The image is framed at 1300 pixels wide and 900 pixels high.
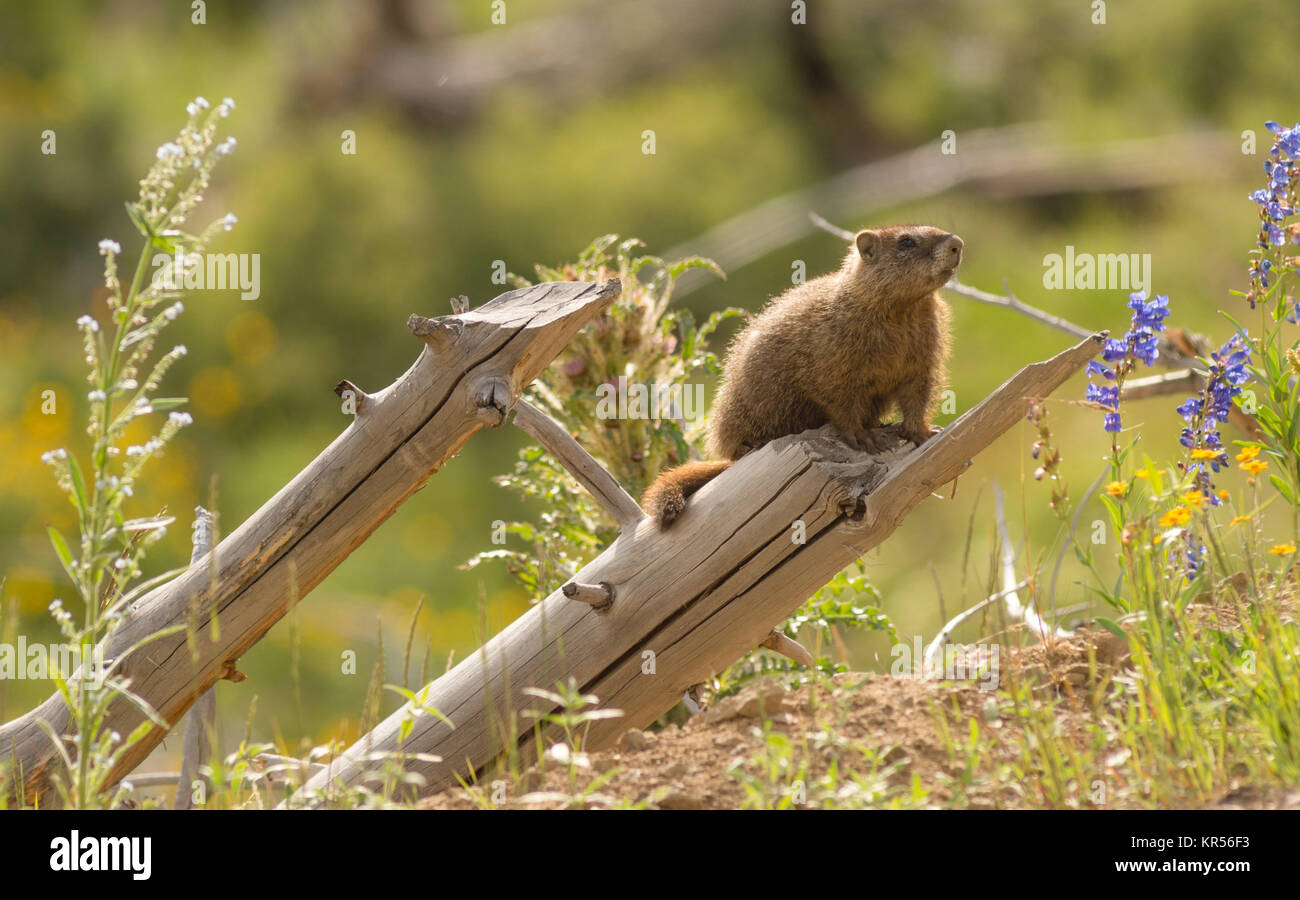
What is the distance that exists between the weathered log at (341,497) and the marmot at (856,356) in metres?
0.70

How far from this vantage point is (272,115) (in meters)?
17.9

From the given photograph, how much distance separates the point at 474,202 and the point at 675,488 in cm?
1219

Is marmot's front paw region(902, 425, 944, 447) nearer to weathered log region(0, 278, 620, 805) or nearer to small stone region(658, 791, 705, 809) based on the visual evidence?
weathered log region(0, 278, 620, 805)

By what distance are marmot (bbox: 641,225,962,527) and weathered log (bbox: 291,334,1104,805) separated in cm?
20

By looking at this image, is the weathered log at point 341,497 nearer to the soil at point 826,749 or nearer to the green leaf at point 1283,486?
the soil at point 826,749

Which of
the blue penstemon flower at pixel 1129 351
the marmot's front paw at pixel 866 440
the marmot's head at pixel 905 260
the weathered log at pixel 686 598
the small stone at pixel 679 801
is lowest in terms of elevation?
the small stone at pixel 679 801

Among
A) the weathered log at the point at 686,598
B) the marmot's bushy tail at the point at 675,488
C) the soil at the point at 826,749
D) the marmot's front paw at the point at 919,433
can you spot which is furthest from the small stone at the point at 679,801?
the marmot's front paw at the point at 919,433

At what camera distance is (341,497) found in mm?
4277

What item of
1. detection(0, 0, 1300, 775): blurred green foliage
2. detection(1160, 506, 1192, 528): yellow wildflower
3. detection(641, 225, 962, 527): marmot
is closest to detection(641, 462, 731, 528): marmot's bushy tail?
detection(641, 225, 962, 527): marmot

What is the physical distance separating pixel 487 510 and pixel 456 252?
133 inches

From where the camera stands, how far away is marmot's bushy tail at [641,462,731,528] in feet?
14.1

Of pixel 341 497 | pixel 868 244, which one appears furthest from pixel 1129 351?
pixel 341 497

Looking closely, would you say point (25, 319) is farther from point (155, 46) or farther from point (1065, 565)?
point (1065, 565)

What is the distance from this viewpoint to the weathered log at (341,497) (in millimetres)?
4191
